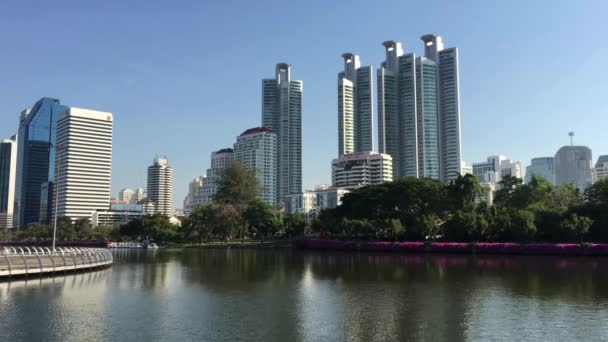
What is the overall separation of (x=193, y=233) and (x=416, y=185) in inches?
2390

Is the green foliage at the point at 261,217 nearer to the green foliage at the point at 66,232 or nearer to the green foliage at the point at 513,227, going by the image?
the green foliage at the point at 513,227

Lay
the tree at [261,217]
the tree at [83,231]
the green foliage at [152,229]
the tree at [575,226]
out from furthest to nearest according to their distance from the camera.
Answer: the tree at [83,231], the green foliage at [152,229], the tree at [261,217], the tree at [575,226]

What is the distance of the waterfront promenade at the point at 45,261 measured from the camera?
40.8 meters

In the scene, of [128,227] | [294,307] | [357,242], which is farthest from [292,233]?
[294,307]

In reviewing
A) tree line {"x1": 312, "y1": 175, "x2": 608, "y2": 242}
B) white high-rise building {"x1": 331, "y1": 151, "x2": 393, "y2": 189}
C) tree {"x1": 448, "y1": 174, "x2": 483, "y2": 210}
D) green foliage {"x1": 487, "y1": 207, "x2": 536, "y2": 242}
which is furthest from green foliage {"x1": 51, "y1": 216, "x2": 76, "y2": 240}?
green foliage {"x1": 487, "y1": 207, "x2": 536, "y2": 242}

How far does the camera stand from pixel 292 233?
120438 mm

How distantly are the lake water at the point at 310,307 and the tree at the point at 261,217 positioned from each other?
68.6m

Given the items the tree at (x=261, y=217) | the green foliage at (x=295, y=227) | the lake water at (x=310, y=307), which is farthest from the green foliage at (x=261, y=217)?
the lake water at (x=310, y=307)

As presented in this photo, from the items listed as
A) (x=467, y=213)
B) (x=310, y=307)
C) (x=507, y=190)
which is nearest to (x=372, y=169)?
(x=507, y=190)

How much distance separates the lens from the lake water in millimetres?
21625

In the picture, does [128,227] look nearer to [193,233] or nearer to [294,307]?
[193,233]

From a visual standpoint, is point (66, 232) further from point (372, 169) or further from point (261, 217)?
point (372, 169)

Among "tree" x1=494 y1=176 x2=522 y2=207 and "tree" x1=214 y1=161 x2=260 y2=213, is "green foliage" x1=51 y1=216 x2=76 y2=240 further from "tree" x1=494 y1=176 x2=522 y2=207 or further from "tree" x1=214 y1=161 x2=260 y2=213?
"tree" x1=494 y1=176 x2=522 y2=207

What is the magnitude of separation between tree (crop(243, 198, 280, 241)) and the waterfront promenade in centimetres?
6029
